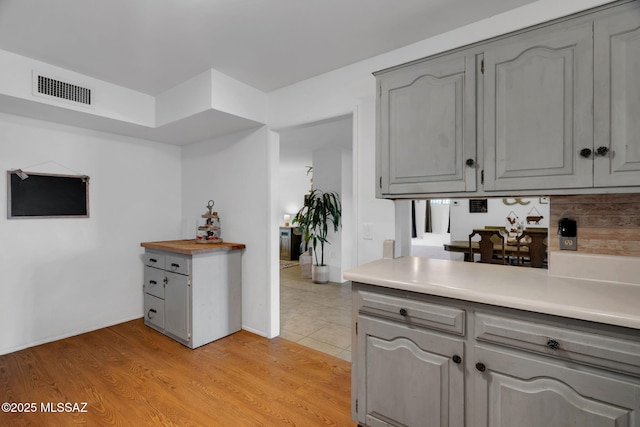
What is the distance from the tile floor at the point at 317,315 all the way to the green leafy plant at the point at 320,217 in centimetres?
80

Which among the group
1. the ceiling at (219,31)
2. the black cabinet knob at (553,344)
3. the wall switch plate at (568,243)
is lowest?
the black cabinet knob at (553,344)

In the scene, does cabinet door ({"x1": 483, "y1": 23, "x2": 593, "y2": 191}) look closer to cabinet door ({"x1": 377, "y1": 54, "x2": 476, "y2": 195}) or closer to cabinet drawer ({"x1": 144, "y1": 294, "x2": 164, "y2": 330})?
cabinet door ({"x1": 377, "y1": 54, "x2": 476, "y2": 195})

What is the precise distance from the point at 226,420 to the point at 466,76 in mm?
2406

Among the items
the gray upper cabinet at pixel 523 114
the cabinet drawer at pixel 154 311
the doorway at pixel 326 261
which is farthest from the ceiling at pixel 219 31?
the cabinet drawer at pixel 154 311

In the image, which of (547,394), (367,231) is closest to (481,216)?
(367,231)

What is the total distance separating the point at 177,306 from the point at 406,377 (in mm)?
2248

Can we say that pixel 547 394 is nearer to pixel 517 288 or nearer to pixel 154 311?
pixel 517 288

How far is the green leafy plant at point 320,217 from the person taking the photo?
5199 mm

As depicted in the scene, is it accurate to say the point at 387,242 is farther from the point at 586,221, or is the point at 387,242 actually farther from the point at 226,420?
the point at 226,420

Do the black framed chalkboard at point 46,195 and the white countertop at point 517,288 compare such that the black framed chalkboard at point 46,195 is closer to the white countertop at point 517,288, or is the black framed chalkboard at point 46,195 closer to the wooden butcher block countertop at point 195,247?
the wooden butcher block countertop at point 195,247

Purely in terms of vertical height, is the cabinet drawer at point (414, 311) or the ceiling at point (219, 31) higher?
the ceiling at point (219, 31)

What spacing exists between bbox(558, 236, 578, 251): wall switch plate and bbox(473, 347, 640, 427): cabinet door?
722 mm

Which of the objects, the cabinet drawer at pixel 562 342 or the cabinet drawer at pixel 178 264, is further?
the cabinet drawer at pixel 178 264

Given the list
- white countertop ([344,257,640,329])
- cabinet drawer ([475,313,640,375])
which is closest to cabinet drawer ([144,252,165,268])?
white countertop ([344,257,640,329])
